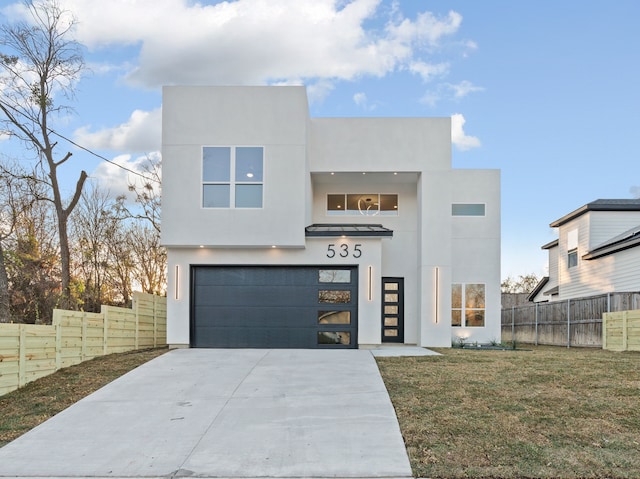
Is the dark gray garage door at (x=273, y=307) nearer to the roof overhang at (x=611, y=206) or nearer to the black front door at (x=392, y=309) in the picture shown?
the black front door at (x=392, y=309)

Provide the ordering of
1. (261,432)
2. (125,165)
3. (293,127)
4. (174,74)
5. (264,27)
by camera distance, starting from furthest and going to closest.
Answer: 1. (125,165)
2. (174,74)
3. (264,27)
4. (293,127)
5. (261,432)

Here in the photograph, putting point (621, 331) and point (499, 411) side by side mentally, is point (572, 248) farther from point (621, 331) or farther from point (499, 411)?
point (499, 411)

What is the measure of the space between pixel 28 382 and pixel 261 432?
478 centimetres

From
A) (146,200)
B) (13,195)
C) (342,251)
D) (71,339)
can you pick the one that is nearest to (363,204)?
(342,251)

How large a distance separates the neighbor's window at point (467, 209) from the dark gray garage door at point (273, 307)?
185 inches

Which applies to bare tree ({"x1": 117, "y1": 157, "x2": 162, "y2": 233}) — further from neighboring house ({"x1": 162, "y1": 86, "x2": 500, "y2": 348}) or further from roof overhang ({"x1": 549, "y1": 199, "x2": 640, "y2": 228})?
roof overhang ({"x1": 549, "y1": 199, "x2": 640, "y2": 228})

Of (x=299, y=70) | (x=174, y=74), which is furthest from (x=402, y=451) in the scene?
(x=174, y=74)

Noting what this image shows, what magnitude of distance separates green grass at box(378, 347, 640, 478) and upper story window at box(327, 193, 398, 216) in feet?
22.2

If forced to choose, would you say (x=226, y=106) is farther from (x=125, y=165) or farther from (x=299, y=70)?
(x=125, y=165)

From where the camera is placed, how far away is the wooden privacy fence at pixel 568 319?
15008 mm

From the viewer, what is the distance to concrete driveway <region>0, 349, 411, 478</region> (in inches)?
206

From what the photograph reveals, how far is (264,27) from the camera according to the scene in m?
14.2

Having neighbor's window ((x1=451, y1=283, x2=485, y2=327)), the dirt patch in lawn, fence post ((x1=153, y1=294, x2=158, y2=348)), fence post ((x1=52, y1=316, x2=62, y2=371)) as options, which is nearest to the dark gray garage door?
fence post ((x1=153, y1=294, x2=158, y2=348))

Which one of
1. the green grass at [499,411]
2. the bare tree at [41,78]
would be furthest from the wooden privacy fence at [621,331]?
the bare tree at [41,78]
